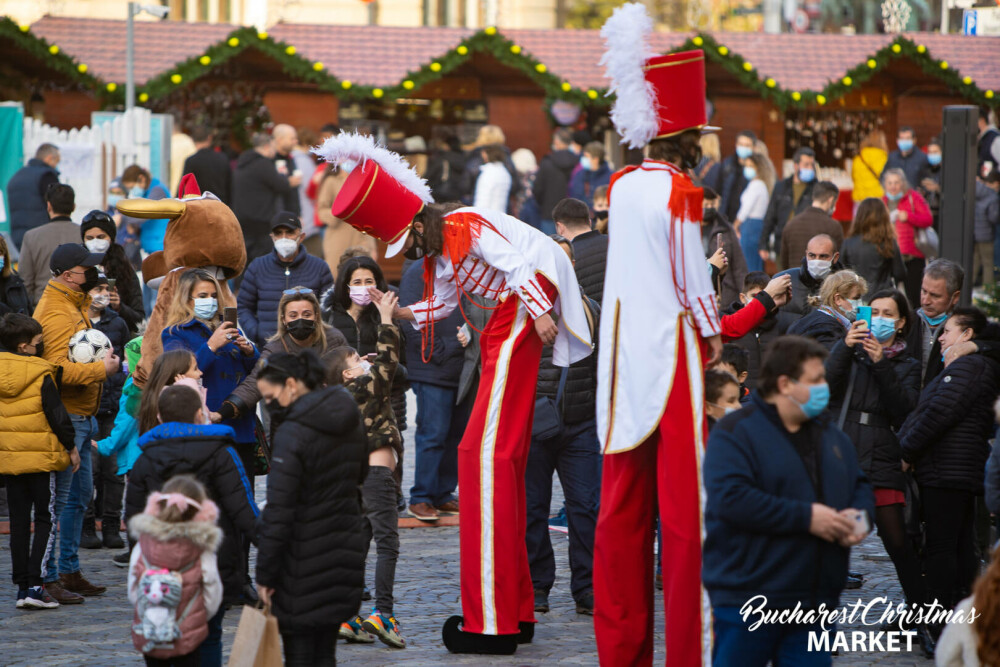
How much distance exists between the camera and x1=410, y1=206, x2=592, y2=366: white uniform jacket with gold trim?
640 centimetres

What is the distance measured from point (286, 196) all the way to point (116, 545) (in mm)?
8403

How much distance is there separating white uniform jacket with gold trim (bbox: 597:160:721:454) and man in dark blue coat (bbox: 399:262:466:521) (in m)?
3.63

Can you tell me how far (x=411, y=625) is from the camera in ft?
22.7

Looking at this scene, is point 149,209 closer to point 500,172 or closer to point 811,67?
point 500,172

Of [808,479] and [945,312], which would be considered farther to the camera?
[945,312]

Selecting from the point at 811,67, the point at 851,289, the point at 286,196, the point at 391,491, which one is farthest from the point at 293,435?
the point at 811,67

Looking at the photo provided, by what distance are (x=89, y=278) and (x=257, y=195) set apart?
8.36 metres

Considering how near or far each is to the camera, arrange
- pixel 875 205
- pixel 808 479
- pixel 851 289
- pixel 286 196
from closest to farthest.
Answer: pixel 808 479
pixel 851 289
pixel 875 205
pixel 286 196

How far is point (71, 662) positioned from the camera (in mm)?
6328

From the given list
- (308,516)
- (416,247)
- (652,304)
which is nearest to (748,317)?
(652,304)

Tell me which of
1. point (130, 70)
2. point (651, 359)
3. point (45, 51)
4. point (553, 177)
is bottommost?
point (651, 359)

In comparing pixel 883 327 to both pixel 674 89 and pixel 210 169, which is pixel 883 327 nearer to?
pixel 674 89

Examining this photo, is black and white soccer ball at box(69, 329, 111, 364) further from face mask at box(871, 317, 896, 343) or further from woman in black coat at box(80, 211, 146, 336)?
face mask at box(871, 317, 896, 343)

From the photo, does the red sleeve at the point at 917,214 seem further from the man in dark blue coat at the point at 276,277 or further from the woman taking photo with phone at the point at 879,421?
the woman taking photo with phone at the point at 879,421
